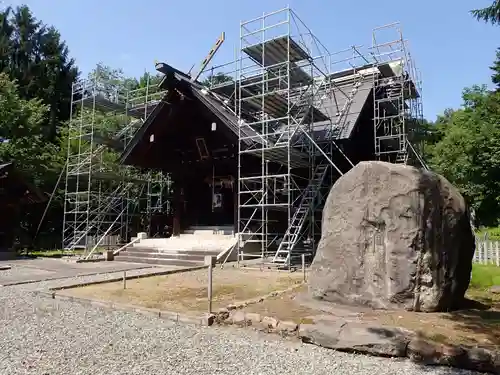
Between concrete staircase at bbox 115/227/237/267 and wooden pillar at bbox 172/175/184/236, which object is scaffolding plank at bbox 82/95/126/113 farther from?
concrete staircase at bbox 115/227/237/267

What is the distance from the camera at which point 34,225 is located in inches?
1089

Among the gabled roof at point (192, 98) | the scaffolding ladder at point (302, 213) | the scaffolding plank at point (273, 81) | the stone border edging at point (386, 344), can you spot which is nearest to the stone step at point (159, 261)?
the scaffolding ladder at point (302, 213)

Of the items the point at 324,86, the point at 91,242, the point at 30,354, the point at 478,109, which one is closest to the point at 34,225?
the point at 91,242

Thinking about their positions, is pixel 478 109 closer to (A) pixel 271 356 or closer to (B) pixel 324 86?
(B) pixel 324 86

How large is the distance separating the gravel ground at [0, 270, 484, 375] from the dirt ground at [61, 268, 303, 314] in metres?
1.24

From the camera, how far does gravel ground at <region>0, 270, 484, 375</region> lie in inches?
177

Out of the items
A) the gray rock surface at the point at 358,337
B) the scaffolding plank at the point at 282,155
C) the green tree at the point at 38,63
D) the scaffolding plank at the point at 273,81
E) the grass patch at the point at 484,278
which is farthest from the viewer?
the green tree at the point at 38,63

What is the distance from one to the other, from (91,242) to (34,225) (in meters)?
8.47

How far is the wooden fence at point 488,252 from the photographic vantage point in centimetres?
1345

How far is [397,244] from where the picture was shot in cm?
671

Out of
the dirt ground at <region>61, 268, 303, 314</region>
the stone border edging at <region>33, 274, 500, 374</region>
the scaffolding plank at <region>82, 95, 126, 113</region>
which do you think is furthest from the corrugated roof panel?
the scaffolding plank at <region>82, 95, 126, 113</region>

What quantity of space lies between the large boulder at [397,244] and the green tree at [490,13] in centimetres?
273

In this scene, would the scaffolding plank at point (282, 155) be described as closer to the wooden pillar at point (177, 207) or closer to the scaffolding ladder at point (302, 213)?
the scaffolding ladder at point (302, 213)

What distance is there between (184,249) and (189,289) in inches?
282
